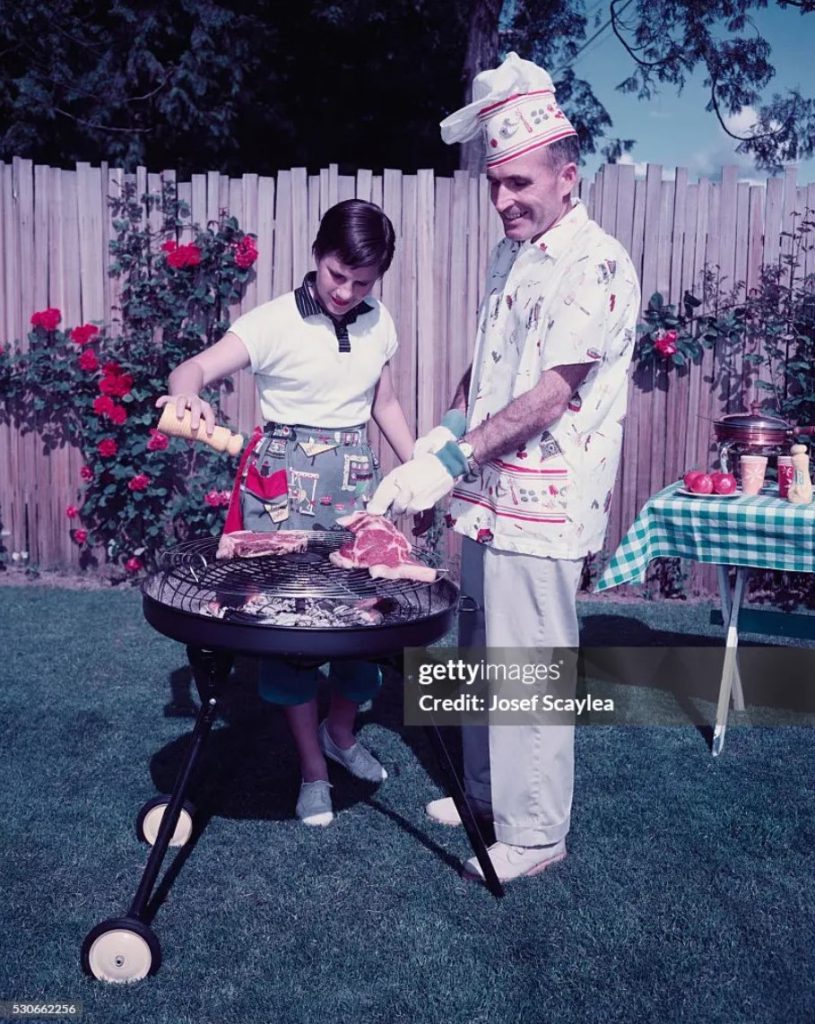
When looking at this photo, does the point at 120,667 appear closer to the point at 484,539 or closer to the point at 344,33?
the point at 484,539

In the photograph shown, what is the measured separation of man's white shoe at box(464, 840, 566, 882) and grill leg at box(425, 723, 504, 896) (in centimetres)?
5

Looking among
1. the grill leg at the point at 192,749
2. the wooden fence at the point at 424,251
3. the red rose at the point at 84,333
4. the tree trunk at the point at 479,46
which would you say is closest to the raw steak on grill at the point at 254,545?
the grill leg at the point at 192,749

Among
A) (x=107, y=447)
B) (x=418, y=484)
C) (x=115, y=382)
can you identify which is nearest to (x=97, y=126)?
(x=115, y=382)

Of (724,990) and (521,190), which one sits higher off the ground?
(521,190)

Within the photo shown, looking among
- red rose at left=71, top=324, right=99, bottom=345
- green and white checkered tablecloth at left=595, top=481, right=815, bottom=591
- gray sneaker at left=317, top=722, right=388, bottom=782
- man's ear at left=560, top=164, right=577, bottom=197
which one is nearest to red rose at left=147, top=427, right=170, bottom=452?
red rose at left=71, top=324, right=99, bottom=345

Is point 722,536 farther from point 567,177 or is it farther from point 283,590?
point 283,590

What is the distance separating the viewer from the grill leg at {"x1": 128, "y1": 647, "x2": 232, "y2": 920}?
2.58 meters

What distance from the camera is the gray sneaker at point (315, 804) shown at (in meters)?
3.44

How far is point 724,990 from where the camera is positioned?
260cm

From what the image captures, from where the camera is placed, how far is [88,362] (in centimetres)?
635

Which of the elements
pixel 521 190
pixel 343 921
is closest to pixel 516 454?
pixel 521 190

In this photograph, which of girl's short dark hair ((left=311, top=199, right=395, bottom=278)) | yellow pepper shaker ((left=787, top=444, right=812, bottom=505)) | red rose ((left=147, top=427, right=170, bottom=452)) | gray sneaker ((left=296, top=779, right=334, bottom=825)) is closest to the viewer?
girl's short dark hair ((left=311, top=199, right=395, bottom=278))

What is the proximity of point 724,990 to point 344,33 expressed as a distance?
14.2m

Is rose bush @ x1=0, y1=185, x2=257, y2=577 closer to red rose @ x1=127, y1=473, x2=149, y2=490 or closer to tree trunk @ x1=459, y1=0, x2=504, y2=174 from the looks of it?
red rose @ x1=127, y1=473, x2=149, y2=490
